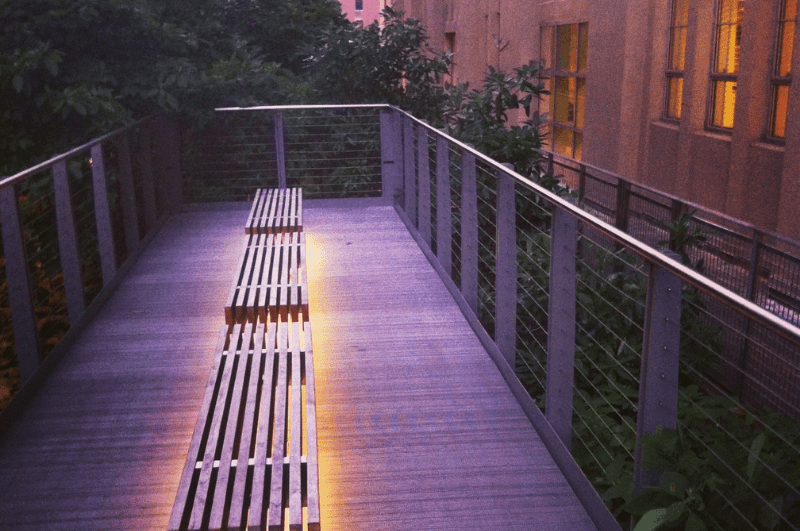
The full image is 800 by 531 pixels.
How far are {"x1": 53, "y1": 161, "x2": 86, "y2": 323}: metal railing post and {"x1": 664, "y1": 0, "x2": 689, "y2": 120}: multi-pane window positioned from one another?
6.72 meters

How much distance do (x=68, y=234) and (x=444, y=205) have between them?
2.58 m

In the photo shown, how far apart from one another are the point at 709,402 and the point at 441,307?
2.25 m

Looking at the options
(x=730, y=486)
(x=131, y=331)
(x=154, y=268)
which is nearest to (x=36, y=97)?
(x=154, y=268)

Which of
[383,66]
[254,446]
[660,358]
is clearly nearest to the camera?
[660,358]

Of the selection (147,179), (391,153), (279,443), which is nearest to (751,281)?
(279,443)

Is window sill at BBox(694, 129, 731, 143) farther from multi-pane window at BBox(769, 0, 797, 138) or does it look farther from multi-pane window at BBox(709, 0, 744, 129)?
multi-pane window at BBox(769, 0, 797, 138)

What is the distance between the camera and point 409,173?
8.77m

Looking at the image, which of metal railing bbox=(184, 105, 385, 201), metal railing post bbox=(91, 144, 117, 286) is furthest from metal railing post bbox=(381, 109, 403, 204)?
metal railing post bbox=(91, 144, 117, 286)

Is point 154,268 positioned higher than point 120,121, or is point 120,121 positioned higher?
point 120,121

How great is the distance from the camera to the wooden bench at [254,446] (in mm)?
2859

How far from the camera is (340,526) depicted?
10.3 ft

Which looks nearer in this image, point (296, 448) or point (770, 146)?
point (296, 448)

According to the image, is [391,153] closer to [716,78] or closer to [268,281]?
[716,78]

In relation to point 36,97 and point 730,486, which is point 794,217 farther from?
point 36,97
